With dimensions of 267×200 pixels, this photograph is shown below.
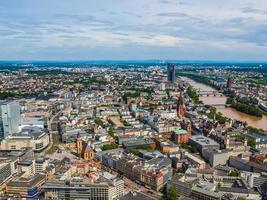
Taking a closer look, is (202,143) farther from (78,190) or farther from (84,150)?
(78,190)

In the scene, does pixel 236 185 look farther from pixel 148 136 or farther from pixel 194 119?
pixel 194 119

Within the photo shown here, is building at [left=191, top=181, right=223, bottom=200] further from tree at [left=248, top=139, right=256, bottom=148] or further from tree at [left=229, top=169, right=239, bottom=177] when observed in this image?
tree at [left=248, top=139, right=256, bottom=148]

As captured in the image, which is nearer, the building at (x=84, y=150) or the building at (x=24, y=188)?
the building at (x=24, y=188)

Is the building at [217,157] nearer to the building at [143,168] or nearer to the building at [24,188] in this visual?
the building at [143,168]

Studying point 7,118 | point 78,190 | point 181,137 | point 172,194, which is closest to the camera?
point 78,190

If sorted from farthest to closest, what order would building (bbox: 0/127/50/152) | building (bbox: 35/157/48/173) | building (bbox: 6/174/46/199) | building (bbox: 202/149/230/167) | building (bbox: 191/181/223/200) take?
building (bbox: 0/127/50/152) < building (bbox: 202/149/230/167) < building (bbox: 35/157/48/173) < building (bbox: 6/174/46/199) < building (bbox: 191/181/223/200)

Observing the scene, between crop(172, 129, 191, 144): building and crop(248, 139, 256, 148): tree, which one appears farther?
crop(172, 129, 191, 144): building

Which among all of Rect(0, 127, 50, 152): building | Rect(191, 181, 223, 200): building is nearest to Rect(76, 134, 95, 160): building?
Rect(0, 127, 50, 152): building

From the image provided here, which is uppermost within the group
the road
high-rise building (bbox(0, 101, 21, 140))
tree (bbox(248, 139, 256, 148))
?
high-rise building (bbox(0, 101, 21, 140))

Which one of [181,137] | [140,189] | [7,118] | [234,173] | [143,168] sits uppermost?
[7,118]

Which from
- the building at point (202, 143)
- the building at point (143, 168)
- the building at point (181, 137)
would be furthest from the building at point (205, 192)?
the building at point (181, 137)

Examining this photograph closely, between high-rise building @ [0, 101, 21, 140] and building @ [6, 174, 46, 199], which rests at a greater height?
high-rise building @ [0, 101, 21, 140]

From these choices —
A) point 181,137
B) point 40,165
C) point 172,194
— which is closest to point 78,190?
point 172,194
